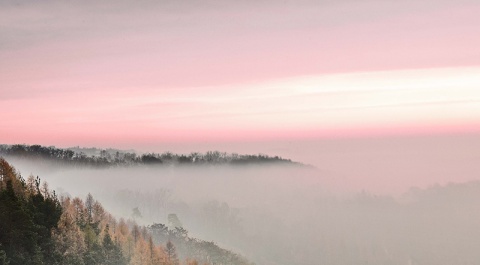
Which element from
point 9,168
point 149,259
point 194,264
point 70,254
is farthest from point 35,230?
point 194,264

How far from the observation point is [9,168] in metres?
103

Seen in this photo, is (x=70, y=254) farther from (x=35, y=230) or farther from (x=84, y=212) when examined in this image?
(x=84, y=212)

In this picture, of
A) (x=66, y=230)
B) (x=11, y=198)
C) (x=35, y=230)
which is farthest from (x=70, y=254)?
(x=11, y=198)

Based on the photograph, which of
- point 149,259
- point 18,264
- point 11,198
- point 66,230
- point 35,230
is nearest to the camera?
point 18,264

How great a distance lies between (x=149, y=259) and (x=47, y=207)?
65105 mm

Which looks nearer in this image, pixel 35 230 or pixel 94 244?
pixel 35 230

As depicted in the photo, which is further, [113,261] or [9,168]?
[113,261]

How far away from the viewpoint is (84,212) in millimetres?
160750

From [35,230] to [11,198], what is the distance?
6.94 metres

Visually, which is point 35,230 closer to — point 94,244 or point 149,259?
point 94,244

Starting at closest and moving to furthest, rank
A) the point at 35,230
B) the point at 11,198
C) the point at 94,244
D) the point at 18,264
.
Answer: the point at 18,264, the point at 11,198, the point at 35,230, the point at 94,244

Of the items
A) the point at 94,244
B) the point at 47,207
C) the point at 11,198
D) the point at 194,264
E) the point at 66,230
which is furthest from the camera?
the point at 194,264

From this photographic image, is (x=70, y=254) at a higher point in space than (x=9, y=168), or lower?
lower

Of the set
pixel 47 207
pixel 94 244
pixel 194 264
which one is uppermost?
pixel 47 207
